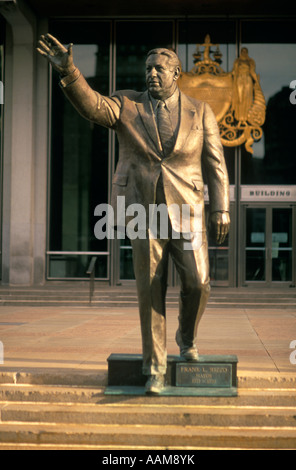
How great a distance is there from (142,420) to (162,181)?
1794 millimetres

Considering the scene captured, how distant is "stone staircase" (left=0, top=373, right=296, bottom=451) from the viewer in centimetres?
466

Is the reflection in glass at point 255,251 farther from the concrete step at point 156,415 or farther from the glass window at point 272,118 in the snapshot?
the concrete step at point 156,415

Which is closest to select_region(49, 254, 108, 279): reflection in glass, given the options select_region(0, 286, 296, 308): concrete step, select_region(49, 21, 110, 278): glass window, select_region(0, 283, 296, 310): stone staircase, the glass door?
select_region(49, 21, 110, 278): glass window

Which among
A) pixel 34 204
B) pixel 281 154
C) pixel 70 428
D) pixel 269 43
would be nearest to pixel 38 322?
pixel 70 428

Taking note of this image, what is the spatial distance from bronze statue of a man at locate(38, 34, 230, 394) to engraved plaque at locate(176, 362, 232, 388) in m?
0.09

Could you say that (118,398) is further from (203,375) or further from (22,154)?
(22,154)

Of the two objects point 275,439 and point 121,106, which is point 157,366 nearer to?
point 275,439

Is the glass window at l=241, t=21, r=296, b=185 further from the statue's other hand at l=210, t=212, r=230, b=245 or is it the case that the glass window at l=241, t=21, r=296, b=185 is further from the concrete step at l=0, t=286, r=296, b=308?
the statue's other hand at l=210, t=212, r=230, b=245

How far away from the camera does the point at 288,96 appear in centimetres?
1827

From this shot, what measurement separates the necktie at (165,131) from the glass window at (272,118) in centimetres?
1330

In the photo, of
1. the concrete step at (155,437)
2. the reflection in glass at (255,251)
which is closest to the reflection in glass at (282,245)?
the reflection in glass at (255,251)

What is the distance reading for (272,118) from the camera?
719 inches

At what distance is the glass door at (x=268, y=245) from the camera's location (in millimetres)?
18312
